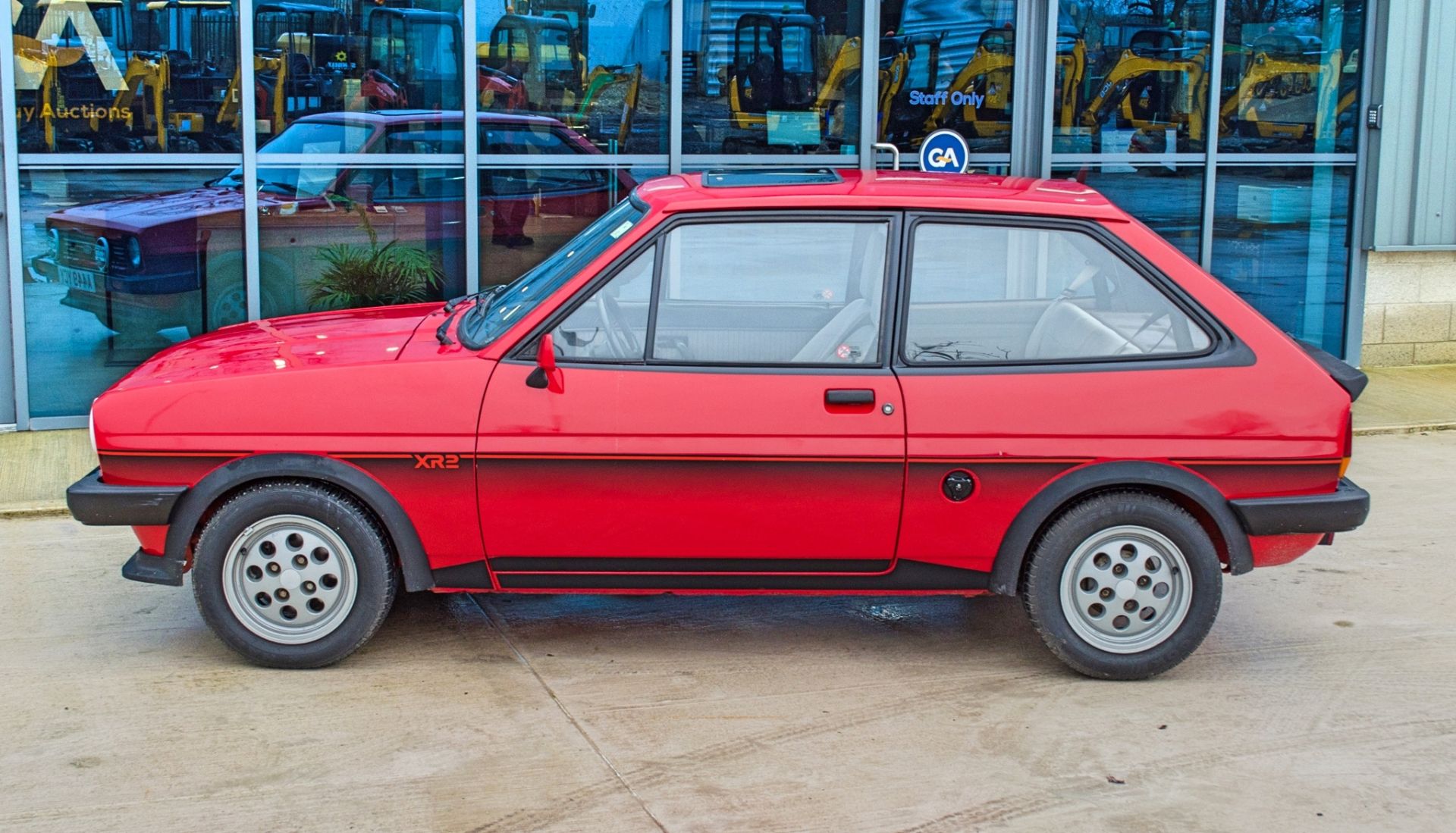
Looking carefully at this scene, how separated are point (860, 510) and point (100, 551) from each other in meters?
3.60

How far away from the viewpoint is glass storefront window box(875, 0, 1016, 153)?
1077 centimetres

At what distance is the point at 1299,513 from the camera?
533cm

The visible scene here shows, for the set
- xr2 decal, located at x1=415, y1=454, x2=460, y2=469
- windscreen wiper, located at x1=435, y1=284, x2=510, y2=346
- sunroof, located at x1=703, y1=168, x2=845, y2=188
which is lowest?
xr2 decal, located at x1=415, y1=454, x2=460, y2=469

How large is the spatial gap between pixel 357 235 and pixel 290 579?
492cm

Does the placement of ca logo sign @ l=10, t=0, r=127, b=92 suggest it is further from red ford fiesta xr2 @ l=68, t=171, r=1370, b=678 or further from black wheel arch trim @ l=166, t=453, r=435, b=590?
black wheel arch trim @ l=166, t=453, r=435, b=590

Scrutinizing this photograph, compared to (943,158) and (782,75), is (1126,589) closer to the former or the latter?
(943,158)

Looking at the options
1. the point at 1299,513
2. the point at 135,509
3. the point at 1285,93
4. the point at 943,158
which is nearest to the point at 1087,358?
the point at 1299,513

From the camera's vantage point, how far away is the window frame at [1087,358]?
5301 mm

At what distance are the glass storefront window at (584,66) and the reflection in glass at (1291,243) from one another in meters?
4.29

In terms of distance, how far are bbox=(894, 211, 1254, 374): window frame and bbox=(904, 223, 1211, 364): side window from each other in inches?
0.5

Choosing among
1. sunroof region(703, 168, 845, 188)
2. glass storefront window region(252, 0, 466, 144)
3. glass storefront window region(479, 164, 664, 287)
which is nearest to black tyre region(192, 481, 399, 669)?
sunroof region(703, 168, 845, 188)

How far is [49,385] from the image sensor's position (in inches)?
367

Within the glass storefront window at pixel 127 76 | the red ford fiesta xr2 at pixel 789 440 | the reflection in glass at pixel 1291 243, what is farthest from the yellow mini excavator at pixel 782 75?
the red ford fiesta xr2 at pixel 789 440

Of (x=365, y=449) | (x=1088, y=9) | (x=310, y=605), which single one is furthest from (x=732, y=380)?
(x=1088, y=9)
